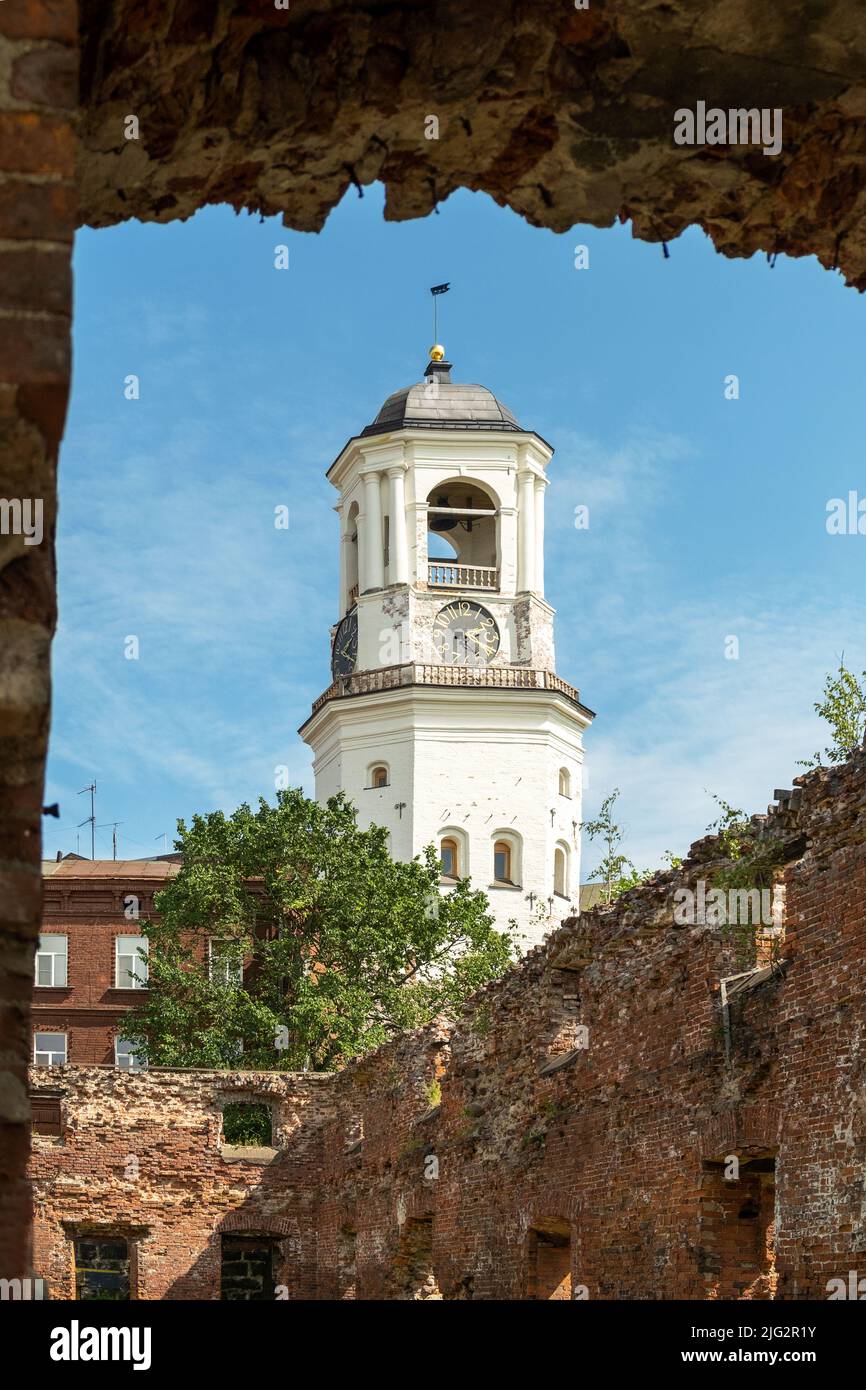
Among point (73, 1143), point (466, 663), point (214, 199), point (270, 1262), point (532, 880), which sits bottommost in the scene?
point (270, 1262)

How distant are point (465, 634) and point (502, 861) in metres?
6.58

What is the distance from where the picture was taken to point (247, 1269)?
100ft

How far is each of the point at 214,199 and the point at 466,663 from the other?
157ft

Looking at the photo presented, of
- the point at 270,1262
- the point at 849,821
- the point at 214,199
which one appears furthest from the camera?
the point at 270,1262

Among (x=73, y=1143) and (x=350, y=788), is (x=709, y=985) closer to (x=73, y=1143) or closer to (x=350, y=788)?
(x=73, y=1143)

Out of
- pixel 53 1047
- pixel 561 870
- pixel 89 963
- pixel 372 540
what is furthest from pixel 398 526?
pixel 53 1047

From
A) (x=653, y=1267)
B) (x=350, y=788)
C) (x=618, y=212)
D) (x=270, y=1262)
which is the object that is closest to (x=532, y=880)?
(x=350, y=788)

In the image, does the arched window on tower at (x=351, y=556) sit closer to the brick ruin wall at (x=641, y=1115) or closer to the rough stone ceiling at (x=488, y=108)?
the brick ruin wall at (x=641, y=1115)

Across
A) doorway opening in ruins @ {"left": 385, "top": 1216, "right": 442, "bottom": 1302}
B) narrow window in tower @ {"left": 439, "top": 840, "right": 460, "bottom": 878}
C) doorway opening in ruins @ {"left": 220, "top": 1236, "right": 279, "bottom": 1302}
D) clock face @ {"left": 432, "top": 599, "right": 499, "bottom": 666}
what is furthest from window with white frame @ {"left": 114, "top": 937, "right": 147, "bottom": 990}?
doorway opening in ruins @ {"left": 385, "top": 1216, "right": 442, "bottom": 1302}

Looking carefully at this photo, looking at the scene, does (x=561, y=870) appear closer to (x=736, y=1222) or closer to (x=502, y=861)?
(x=502, y=861)

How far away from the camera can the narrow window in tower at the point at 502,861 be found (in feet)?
171

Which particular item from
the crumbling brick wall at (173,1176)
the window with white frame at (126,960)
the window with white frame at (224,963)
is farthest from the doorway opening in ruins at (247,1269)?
the window with white frame at (126,960)

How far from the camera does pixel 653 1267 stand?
13172 millimetres

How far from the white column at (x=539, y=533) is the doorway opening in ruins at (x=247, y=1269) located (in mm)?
26773
